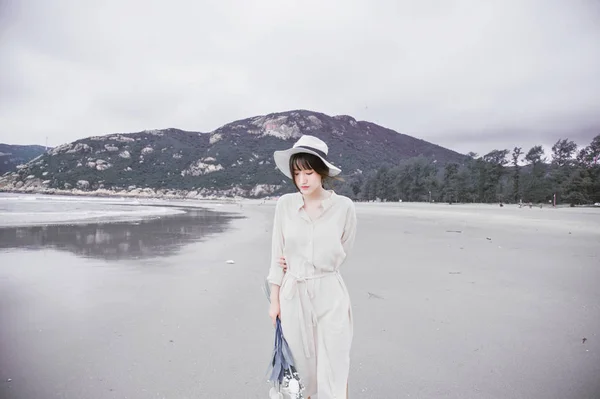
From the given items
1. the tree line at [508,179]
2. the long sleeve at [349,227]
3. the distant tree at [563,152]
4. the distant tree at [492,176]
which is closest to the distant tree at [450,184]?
the tree line at [508,179]

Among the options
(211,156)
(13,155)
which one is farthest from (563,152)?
(13,155)

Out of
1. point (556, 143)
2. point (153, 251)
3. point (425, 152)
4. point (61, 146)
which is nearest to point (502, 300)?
point (153, 251)

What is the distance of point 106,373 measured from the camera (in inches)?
92.6

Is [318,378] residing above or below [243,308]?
above

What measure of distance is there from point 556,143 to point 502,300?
55.6 m

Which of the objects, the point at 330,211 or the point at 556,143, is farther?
the point at 556,143

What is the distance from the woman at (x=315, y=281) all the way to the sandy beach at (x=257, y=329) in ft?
2.27

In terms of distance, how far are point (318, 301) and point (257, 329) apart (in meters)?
1.79

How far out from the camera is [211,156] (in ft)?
345

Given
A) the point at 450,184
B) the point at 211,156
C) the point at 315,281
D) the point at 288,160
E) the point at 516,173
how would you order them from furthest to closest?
the point at 211,156, the point at 450,184, the point at 516,173, the point at 288,160, the point at 315,281

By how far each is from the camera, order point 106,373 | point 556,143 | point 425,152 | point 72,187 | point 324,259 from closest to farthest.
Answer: point 324,259, point 106,373, point 556,143, point 72,187, point 425,152

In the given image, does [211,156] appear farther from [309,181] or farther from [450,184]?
[309,181]

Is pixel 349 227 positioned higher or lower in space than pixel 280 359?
higher

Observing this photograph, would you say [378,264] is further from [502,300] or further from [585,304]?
[585,304]
